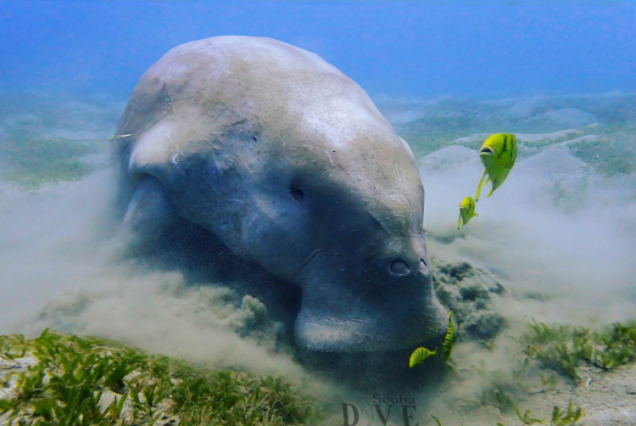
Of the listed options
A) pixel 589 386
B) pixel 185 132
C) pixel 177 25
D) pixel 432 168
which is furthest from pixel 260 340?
pixel 177 25

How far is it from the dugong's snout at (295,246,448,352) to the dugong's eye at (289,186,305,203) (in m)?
0.48

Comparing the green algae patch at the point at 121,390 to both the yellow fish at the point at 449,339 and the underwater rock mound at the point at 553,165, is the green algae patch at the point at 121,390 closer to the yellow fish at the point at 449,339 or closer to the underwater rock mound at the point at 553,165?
the yellow fish at the point at 449,339

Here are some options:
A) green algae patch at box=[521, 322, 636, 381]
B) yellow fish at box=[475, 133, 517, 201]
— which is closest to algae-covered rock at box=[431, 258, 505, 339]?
green algae patch at box=[521, 322, 636, 381]

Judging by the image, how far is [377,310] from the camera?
8.17 ft

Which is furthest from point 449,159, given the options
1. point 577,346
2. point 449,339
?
point 449,339

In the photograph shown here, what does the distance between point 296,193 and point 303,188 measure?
87 millimetres

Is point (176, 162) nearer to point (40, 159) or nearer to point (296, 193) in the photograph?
point (296, 193)

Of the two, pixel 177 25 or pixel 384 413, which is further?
pixel 177 25

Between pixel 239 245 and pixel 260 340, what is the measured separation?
80 centimetres

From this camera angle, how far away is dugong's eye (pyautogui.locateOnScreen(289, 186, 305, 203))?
2.64 metres

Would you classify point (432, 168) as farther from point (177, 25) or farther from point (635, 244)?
point (177, 25)

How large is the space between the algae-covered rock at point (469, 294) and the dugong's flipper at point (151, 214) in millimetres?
2668

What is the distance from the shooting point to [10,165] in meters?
10.6

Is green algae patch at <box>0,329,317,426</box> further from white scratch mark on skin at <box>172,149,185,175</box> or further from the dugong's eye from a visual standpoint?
white scratch mark on skin at <box>172,149,185,175</box>
